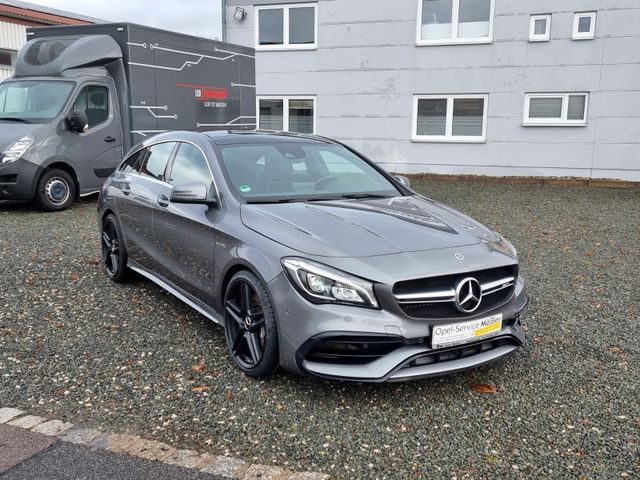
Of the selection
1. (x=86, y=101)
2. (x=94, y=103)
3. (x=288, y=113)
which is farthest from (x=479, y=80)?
(x=86, y=101)

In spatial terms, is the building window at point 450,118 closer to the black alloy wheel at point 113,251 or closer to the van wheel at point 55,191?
the van wheel at point 55,191

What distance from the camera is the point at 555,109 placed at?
594 inches

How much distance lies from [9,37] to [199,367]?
2495 cm

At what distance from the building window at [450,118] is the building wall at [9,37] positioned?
1728 cm

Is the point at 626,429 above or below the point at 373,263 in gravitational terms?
below

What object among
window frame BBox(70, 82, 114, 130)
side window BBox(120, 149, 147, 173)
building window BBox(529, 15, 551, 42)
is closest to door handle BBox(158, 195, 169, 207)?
side window BBox(120, 149, 147, 173)

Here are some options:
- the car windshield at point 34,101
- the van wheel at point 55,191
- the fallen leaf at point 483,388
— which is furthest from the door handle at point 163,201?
the car windshield at point 34,101

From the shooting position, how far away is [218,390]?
3652 millimetres

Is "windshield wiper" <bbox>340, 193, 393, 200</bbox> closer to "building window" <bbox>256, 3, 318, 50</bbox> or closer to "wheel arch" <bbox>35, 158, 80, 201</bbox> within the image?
"wheel arch" <bbox>35, 158, 80, 201</bbox>

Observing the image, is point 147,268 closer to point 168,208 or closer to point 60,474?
point 168,208

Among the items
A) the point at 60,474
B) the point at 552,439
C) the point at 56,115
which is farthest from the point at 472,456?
the point at 56,115

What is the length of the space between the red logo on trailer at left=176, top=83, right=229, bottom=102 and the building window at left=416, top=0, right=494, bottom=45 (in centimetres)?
609

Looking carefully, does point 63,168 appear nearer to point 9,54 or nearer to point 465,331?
point 465,331

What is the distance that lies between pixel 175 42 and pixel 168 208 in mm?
7641
